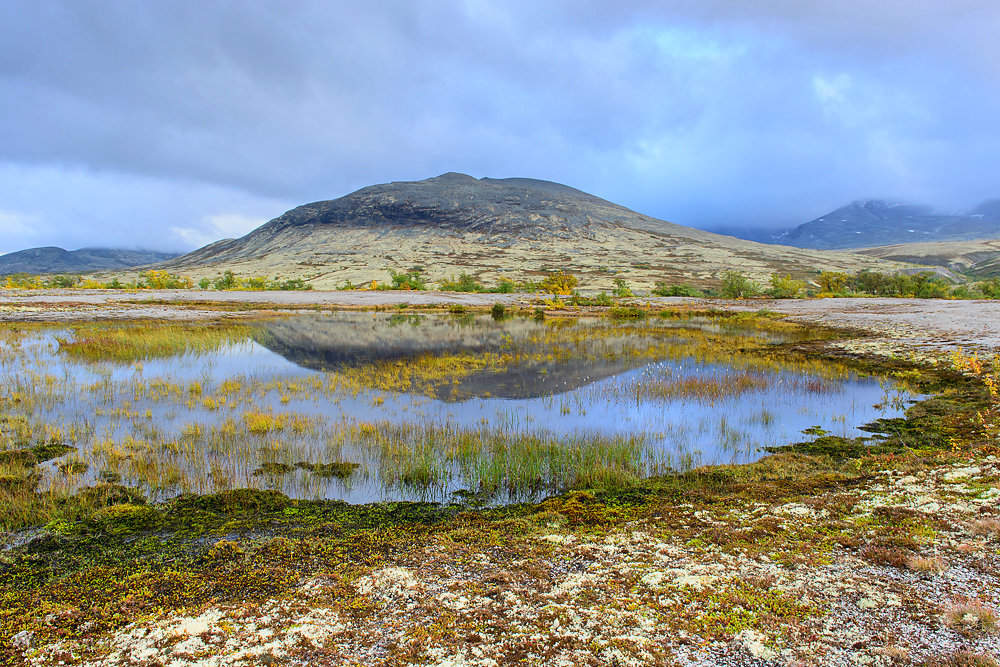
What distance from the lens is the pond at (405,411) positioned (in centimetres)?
922

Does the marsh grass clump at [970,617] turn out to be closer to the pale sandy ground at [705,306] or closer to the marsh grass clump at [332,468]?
the marsh grass clump at [332,468]

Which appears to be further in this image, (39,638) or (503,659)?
(39,638)

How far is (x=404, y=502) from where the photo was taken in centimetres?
807

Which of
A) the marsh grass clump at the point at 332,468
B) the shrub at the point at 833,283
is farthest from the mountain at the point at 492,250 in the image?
the marsh grass clump at the point at 332,468

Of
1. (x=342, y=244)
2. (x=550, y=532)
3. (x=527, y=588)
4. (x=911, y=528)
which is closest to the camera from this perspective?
(x=527, y=588)

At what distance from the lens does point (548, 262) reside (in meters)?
128

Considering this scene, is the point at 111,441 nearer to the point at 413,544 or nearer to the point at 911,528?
the point at 413,544

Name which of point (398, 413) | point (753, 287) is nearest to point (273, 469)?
point (398, 413)

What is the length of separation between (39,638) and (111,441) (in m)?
7.45

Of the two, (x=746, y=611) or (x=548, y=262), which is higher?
(x=548, y=262)

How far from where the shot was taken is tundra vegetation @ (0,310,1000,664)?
15.8 feet

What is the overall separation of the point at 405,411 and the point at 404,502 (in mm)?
5967

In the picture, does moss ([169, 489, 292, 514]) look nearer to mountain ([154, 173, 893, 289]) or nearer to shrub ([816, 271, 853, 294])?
shrub ([816, 271, 853, 294])

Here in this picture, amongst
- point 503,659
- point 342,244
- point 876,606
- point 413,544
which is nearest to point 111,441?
point 413,544
